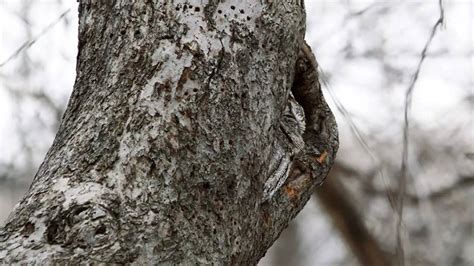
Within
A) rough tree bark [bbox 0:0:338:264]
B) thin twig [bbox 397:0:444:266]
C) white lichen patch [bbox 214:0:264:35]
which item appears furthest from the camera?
thin twig [bbox 397:0:444:266]

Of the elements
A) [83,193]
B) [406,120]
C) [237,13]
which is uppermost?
[406,120]

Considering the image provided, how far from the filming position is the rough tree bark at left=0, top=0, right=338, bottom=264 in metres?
0.77

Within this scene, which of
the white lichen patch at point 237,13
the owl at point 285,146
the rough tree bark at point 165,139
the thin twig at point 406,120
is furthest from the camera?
the thin twig at point 406,120

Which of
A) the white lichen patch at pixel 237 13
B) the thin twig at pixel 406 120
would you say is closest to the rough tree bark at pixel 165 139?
the white lichen patch at pixel 237 13

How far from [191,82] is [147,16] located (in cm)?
11

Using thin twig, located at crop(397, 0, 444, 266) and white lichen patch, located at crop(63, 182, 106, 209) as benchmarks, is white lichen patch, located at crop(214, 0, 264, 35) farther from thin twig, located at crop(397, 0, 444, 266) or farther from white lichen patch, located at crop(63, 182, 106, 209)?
thin twig, located at crop(397, 0, 444, 266)

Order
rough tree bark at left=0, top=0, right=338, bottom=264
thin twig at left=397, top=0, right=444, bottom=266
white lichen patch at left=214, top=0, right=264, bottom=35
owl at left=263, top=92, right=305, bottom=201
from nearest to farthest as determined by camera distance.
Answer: rough tree bark at left=0, top=0, right=338, bottom=264
white lichen patch at left=214, top=0, right=264, bottom=35
owl at left=263, top=92, right=305, bottom=201
thin twig at left=397, top=0, right=444, bottom=266

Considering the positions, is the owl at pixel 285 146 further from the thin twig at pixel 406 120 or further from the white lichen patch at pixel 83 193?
the thin twig at pixel 406 120

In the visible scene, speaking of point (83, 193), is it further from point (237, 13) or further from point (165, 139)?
point (237, 13)

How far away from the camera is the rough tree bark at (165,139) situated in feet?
2.53

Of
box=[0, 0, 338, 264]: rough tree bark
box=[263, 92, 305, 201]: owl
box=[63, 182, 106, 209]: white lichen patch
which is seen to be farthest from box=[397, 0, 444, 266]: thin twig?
box=[63, 182, 106, 209]: white lichen patch

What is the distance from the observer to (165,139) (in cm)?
83

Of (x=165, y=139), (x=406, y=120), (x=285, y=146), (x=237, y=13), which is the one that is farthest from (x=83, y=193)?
(x=406, y=120)

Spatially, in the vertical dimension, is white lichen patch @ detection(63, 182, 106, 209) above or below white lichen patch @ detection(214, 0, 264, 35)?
below
